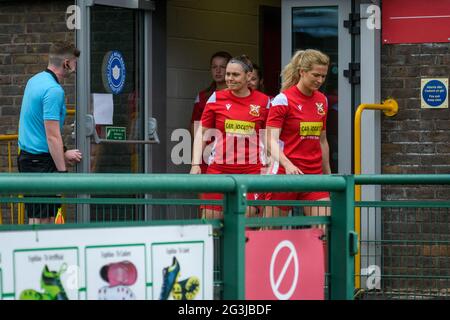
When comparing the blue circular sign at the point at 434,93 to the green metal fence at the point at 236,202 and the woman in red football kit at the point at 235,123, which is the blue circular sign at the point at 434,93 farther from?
the green metal fence at the point at 236,202

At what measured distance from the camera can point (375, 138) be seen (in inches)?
400

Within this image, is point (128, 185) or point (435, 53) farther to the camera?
point (435, 53)

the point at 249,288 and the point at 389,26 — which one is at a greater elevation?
the point at 389,26

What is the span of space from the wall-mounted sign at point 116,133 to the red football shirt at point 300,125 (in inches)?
68.2

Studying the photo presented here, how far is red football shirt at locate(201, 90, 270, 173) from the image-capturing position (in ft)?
30.9

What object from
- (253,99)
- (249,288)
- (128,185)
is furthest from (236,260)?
(253,99)

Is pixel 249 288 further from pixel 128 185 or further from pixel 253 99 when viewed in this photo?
pixel 253 99

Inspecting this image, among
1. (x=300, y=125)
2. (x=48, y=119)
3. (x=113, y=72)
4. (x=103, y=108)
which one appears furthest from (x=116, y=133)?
(x=300, y=125)

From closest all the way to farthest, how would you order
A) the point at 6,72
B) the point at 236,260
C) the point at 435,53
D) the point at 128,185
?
1. the point at 128,185
2. the point at 236,260
3. the point at 435,53
4. the point at 6,72

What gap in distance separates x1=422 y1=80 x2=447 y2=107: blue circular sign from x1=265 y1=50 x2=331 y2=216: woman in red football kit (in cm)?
140

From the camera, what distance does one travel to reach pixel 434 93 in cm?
1010

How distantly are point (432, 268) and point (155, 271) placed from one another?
466 cm

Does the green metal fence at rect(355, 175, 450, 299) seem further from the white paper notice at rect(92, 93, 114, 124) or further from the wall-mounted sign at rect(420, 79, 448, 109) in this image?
the white paper notice at rect(92, 93, 114, 124)

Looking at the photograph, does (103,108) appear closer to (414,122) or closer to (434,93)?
(414,122)
